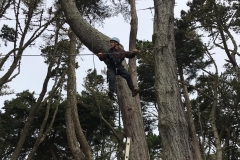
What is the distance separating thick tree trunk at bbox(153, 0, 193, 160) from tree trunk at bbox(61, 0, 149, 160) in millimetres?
957

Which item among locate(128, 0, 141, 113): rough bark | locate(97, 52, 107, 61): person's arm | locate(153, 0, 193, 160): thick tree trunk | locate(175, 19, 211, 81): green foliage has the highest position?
locate(175, 19, 211, 81): green foliage

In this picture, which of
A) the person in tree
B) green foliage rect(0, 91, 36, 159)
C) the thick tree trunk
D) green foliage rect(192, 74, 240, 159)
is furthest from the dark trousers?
green foliage rect(0, 91, 36, 159)

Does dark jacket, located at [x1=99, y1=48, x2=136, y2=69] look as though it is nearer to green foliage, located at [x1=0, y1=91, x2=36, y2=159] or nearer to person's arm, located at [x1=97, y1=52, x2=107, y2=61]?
person's arm, located at [x1=97, y1=52, x2=107, y2=61]

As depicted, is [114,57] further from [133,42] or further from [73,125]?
[73,125]

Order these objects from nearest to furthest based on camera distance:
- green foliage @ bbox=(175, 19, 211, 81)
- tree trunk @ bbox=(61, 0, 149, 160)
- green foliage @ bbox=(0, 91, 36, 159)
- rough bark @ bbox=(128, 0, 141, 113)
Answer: tree trunk @ bbox=(61, 0, 149, 160) < rough bark @ bbox=(128, 0, 141, 113) < green foliage @ bbox=(175, 19, 211, 81) < green foliage @ bbox=(0, 91, 36, 159)

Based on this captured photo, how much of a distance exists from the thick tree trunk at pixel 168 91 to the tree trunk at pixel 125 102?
96cm

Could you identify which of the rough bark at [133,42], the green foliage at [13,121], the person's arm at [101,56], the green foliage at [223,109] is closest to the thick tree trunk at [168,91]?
the person's arm at [101,56]

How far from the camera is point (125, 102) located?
458 cm

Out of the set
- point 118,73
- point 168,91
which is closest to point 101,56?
point 118,73

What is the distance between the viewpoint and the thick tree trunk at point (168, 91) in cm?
331

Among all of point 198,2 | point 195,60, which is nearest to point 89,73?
point 195,60

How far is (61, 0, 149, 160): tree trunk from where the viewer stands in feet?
14.5

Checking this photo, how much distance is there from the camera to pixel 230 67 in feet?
41.9

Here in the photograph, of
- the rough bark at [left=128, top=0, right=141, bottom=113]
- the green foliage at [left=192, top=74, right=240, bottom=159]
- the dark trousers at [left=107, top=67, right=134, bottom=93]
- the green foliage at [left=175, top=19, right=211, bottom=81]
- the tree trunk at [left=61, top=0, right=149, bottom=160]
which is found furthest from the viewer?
the green foliage at [left=192, top=74, right=240, bottom=159]
